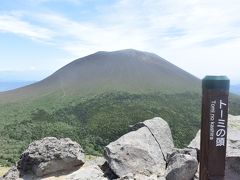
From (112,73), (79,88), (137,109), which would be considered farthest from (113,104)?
(112,73)

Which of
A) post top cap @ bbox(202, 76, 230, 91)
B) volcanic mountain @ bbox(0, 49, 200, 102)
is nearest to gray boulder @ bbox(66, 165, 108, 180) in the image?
post top cap @ bbox(202, 76, 230, 91)

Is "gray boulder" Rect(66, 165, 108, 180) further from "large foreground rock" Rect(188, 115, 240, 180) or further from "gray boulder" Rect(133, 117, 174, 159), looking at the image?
"large foreground rock" Rect(188, 115, 240, 180)

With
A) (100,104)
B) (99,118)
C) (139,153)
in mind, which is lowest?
(99,118)

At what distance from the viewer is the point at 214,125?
7.39 meters

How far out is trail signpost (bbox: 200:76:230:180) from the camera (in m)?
7.41

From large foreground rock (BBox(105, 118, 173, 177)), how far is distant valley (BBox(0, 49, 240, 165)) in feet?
129

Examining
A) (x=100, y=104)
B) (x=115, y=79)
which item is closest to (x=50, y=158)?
(x=100, y=104)

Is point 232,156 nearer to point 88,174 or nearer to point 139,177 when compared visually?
point 139,177

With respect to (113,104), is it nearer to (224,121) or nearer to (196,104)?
(196,104)

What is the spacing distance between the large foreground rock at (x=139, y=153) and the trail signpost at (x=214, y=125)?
835cm

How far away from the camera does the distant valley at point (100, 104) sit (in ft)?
297

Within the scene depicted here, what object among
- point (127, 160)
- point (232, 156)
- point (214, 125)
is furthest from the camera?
point (127, 160)

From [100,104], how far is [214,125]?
117353 mm

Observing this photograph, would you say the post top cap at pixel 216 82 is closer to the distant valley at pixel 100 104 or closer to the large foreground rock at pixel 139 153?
the large foreground rock at pixel 139 153
